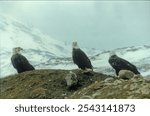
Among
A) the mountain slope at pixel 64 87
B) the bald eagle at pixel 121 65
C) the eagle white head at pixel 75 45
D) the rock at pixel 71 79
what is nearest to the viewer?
the mountain slope at pixel 64 87

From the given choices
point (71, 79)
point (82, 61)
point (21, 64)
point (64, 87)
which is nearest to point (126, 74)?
point (71, 79)

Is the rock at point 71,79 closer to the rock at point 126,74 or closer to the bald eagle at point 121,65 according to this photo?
the rock at point 126,74

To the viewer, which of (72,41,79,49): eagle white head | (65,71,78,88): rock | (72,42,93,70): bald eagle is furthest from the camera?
(72,41,79,49): eagle white head

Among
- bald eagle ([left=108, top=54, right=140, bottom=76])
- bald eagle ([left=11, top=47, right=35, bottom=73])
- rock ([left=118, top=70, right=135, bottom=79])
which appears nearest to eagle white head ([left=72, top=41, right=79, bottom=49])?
bald eagle ([left=108, top=54, right=140, bottom=76])

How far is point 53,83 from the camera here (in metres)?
18.9

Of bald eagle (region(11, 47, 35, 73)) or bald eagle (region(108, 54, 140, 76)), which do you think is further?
bald eagle (region(11, 47, 35, 73))

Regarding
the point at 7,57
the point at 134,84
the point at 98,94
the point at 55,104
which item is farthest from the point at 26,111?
the point at 7,57

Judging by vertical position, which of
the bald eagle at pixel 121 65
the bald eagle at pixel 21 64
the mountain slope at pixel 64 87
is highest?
the mountain slope at pixel 64 87

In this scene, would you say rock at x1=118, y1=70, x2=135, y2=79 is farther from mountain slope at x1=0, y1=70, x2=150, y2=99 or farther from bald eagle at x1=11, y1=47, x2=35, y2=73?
bald eagle at x1=11, y1=47, x2=35, y2=73

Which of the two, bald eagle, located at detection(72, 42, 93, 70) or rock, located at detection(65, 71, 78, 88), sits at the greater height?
rock, located at detection(65, 71, 78, 88)

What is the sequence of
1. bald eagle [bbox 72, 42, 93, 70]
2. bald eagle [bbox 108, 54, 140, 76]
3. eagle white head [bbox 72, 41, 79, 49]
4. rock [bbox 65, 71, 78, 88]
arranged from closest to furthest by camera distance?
rock [bbox 65, 71, 78, 88]
bald eagle [bbox 108, 54, 140, 76]
bald eagle [bbox 72, 42, 93, 70]
eagle white head [bbox 72, 41, 79, 49]

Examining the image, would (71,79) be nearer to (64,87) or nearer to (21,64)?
(64,87)

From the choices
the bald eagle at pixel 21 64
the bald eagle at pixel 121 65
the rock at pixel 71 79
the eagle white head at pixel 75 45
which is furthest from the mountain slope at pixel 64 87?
the eagle white head at pixel 75 45

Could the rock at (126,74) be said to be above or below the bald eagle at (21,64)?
above
